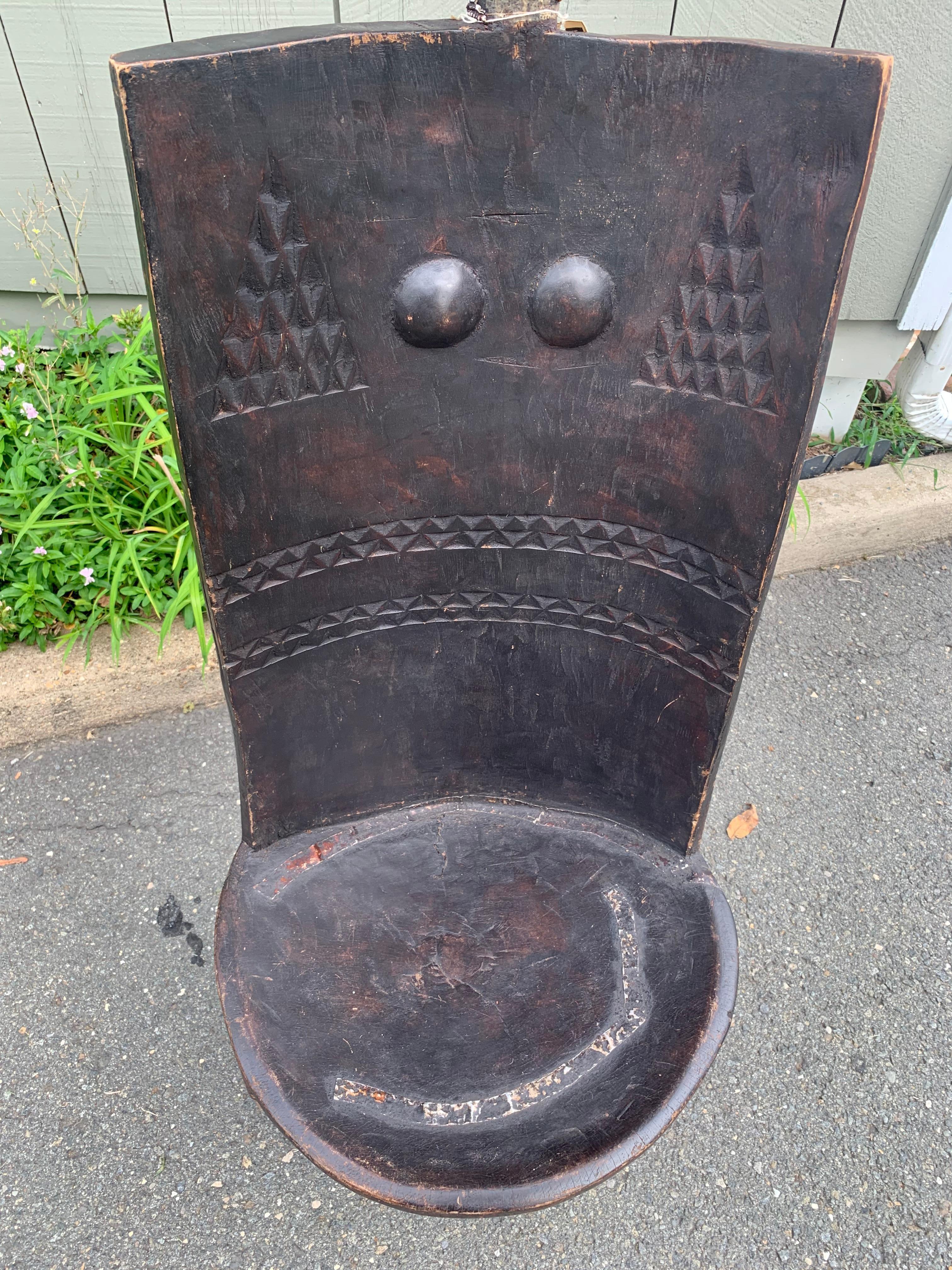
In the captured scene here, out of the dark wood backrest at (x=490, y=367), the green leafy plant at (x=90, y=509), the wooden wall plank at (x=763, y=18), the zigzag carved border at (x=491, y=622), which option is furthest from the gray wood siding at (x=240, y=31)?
the zigzag carved border at (x=491, y=622)

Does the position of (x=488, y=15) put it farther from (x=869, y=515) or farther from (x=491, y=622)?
(x=869, y=515)

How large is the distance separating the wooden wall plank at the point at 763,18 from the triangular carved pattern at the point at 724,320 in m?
1.39

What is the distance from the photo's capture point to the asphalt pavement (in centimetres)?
137

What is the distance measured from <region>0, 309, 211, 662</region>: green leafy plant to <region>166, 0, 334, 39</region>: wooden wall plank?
604mm

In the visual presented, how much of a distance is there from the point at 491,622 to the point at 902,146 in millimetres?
1735

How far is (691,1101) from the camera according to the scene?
1476mm

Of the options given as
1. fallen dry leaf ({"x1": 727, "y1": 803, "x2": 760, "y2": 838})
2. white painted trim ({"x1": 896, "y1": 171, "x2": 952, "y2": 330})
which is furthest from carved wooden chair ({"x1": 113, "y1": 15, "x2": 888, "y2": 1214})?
white painted trim ({"x1": 896, "y1": 171, "x2": 952, "y2": 330})

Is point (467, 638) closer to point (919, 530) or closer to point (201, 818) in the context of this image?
point (201, 818)

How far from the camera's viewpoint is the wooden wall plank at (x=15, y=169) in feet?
6.49

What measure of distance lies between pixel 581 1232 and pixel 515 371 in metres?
1.26

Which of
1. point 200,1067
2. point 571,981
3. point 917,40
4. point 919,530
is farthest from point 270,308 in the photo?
point 919,530

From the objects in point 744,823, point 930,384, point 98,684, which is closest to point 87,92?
point 98,684

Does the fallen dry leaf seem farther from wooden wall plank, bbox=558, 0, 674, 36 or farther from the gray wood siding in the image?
wooden wall plank, bbox=558, 0, 674, 36

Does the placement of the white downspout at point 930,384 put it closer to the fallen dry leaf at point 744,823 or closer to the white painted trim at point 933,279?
the white painted trim at point 933,279
